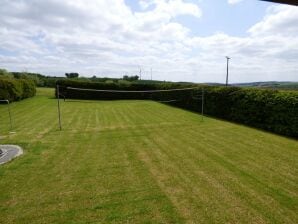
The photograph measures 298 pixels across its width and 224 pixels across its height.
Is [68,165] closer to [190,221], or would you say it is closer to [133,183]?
[133,183]

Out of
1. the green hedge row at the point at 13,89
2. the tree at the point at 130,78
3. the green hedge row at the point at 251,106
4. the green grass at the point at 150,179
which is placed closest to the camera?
the green grass at the point at 150,179

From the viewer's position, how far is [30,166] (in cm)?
724

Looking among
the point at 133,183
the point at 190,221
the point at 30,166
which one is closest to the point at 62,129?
the point at 30,166

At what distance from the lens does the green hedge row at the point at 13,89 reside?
22791mm

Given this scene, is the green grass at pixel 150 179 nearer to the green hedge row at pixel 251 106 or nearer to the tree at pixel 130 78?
the green hedge row at pixel 251 106

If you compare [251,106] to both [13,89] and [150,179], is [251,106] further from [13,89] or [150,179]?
[13,89]

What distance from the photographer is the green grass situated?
4.64 meters

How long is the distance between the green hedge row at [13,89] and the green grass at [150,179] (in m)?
13.2

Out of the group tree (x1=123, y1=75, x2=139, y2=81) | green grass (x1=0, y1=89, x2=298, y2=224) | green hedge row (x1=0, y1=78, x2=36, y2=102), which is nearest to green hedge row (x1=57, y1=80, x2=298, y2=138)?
green grass (x1=0, y1=89, x2=298, y2=224)

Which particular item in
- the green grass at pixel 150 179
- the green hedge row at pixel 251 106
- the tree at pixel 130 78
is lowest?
the green grass at pixel 150 179

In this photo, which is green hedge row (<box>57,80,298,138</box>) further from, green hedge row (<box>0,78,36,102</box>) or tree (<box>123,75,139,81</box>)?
tree (<box>123,75,139,81</box>)

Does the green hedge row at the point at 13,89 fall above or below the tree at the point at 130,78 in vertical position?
below

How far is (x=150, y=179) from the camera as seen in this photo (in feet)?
20.6

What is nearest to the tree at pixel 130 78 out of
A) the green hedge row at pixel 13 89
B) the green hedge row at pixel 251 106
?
the green hedge row at pixel 13 89
